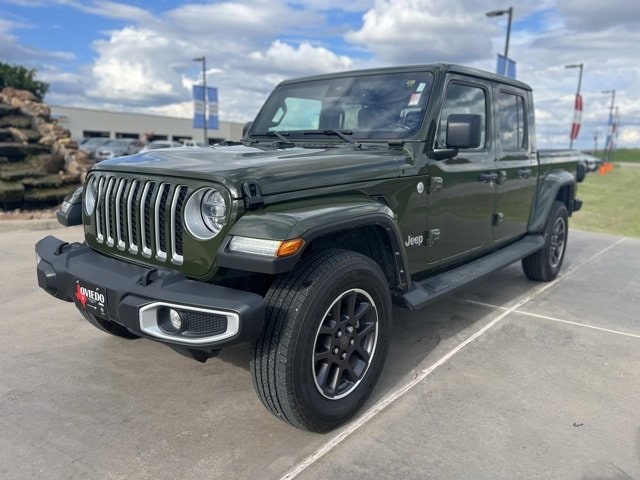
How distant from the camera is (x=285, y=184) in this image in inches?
103

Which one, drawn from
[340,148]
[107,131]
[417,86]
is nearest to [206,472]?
[340,148]

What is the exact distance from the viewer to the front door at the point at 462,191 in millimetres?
3604

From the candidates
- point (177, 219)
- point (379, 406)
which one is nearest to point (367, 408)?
point (379, 406)

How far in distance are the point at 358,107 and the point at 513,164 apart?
173 centimetres

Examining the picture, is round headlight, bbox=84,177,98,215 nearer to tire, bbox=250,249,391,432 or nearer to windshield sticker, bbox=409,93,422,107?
tire, bbox=250,249,391,432

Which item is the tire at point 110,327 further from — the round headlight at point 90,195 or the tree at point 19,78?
the tree at point 19,78

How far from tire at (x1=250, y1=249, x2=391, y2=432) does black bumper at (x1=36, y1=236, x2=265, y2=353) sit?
192mm

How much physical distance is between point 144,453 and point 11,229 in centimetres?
668

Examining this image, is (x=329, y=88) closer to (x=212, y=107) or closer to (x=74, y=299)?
(x=74, y=299)

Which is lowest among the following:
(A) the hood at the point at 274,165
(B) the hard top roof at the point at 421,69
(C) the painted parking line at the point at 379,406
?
(C) the painted parking line at the point at 379,406

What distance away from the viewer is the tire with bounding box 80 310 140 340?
362 cm

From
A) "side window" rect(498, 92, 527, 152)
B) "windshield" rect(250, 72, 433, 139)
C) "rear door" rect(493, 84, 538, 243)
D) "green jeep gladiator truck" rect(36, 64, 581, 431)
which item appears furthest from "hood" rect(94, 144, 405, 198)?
"side window" rect(498, 92, 527, 152)

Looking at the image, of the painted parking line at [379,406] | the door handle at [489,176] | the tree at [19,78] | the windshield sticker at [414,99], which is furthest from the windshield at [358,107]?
the tree at [19,78]

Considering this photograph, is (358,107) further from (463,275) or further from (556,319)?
(556,319)
